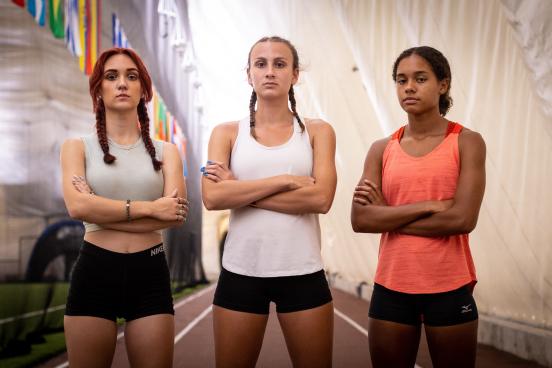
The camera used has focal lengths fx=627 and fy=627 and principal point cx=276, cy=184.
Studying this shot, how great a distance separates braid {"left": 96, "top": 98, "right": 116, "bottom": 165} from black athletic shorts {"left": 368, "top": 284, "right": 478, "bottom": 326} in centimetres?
106

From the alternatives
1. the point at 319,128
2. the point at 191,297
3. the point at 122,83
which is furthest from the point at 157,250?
the point at 191,297

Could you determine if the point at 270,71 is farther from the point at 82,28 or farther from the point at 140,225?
the point at 82,28

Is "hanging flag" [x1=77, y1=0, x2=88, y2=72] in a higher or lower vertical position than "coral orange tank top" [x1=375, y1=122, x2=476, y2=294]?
higher

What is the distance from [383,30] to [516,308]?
275 cm

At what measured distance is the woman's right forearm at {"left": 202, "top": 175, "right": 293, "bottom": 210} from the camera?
2.15m

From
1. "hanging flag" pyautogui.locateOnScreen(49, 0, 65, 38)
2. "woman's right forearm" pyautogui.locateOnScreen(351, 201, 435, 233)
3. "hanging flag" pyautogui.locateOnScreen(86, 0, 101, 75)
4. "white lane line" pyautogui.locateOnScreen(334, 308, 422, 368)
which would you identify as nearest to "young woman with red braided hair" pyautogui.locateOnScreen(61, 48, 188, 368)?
"woman's right forearm" pyautogui.locateOnScreen(351, 201, 435, 233)

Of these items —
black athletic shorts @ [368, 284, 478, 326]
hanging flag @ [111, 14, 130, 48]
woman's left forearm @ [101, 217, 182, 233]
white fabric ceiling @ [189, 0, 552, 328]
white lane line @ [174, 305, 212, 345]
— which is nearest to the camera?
black athletic shorts @ [368, 284, 478, 326]

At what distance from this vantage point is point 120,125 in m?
2.28

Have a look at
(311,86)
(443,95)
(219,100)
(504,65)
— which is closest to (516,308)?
(504,65)

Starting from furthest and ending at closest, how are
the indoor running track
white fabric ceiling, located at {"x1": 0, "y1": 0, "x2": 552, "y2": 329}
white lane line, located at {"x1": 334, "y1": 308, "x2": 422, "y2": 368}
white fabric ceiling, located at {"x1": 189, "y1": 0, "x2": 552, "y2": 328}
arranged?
white lane line, located at {"x1": 334, "y1": 308, "x2": 422, "y2": 368} < the indoor running track < white fabric ceiling, located at {"x1": 189, "y1": 0, "x2": 552, "y2": 328} < white fabric ceiling, located at {"x1": 0, "y1": 0, "x2": 552, "y2": 329}

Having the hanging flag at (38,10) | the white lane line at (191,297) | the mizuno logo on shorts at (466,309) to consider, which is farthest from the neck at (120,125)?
the white lane line at (191,297)

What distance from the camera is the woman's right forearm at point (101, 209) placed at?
210 cm

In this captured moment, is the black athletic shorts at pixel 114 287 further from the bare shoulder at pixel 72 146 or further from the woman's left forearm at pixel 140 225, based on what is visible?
the bare shoulder at pixel 72 146

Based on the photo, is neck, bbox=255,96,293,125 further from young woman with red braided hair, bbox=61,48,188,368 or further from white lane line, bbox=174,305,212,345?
white lane line, bbox=174,305,212,345
